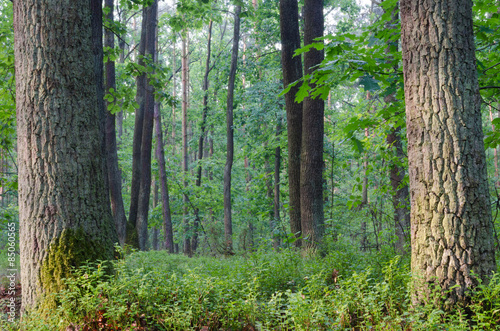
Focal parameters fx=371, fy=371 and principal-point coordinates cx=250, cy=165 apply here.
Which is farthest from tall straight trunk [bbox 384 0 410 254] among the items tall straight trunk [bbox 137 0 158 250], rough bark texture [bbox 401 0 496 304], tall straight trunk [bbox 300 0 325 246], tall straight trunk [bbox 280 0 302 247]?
tall straight trunk [bbox 137 0 158 250]

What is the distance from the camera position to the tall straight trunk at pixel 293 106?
27.0ft

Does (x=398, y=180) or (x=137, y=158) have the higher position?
(x=137, y=158)

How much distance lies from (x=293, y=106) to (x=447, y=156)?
5.28 m

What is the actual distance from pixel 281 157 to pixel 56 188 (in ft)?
36.2

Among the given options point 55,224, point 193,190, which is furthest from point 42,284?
point 193,190

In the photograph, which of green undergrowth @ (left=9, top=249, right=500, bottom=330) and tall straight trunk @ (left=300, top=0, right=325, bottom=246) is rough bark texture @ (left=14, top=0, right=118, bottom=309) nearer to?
green undergrowth @ (left=9, top=249, right=500, bottom=330)

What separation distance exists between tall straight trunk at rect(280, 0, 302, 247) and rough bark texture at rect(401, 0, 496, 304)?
4.77 meters

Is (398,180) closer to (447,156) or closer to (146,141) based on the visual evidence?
(447,156)

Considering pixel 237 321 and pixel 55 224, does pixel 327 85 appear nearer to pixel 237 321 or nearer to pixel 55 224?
pixel 237 321

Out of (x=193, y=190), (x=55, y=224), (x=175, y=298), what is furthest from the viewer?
(x=193, y=190)

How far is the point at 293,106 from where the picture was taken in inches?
328

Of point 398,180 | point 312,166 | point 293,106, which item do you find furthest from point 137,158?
point 398,180

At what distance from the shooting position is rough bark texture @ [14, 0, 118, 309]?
13.1 feet

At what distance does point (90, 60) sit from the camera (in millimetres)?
4457
